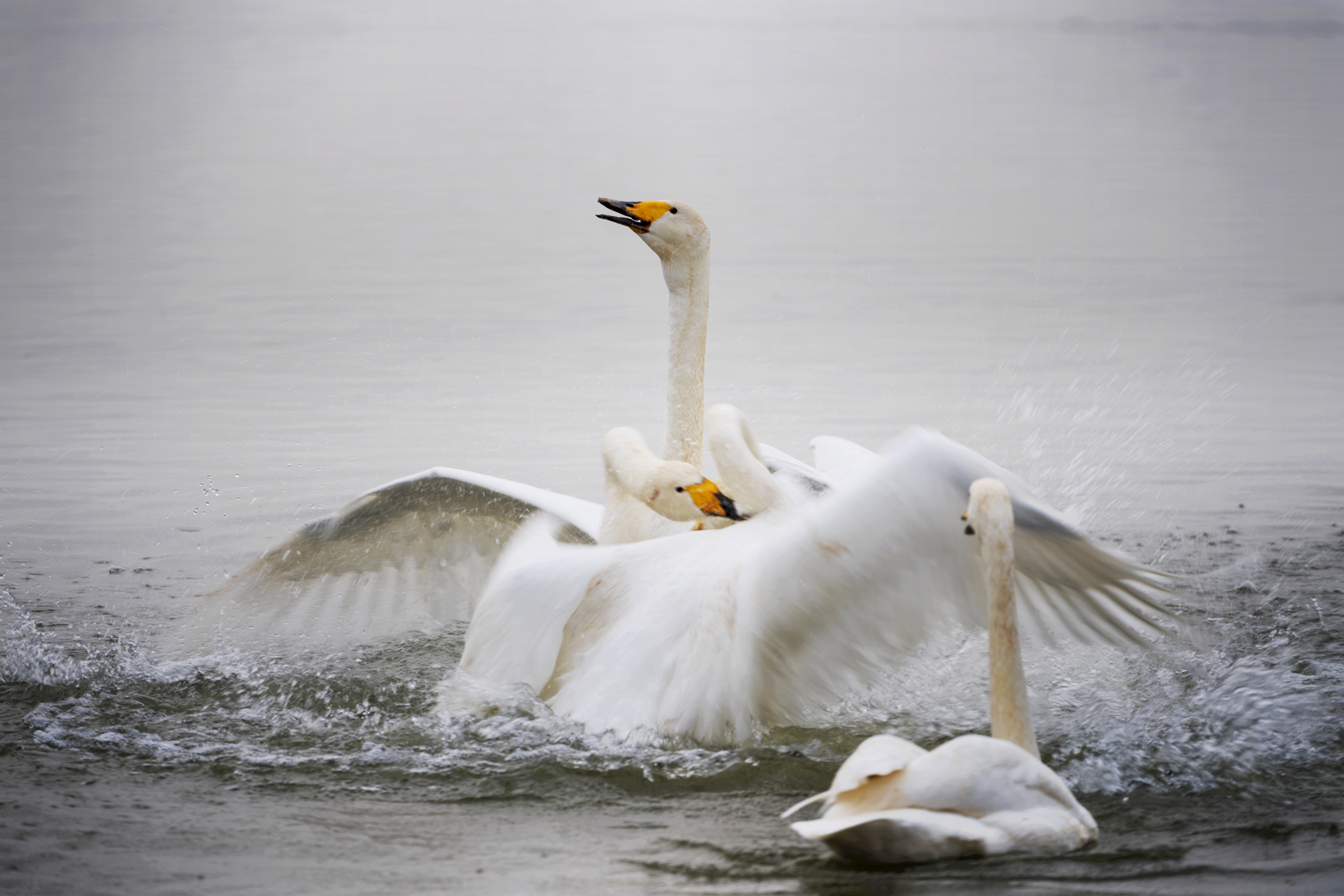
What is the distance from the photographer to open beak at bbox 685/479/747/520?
15.4 feet

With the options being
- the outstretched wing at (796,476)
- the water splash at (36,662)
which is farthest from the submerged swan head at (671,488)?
the water splash at (36,662)

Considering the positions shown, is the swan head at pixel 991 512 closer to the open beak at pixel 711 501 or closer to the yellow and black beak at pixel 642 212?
the open beak at pixel 711 501

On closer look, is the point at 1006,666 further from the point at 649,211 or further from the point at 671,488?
the point at 649,211

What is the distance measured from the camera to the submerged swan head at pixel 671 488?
186 inches

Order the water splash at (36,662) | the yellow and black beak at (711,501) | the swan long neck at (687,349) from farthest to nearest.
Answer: the swan long neck at (687,349)
the water splash at (36,662)
the yellow and black beak at (711,501)

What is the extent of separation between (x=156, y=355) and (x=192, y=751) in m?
6.88

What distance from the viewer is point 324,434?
909cm

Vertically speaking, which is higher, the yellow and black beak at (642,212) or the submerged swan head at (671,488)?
the yellow and black beak at (642,212)

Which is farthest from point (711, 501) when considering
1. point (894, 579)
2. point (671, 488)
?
point (894, 579)

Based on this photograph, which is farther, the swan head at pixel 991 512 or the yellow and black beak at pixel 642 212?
the yellow and black beak at pixel 642 212

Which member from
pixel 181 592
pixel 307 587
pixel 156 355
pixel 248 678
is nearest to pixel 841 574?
pixel 248 678

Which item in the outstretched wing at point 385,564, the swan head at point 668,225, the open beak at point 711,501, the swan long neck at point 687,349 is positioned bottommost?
the outstretched wing at point 385,564

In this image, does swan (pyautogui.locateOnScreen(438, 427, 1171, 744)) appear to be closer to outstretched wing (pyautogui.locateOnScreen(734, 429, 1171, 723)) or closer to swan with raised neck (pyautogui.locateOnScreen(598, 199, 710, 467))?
outstretched wing (pyautogui.locateOnScreen(734, 429, 1171, 723))

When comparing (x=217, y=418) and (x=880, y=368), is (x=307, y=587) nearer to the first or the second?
(x=217, y=418)
